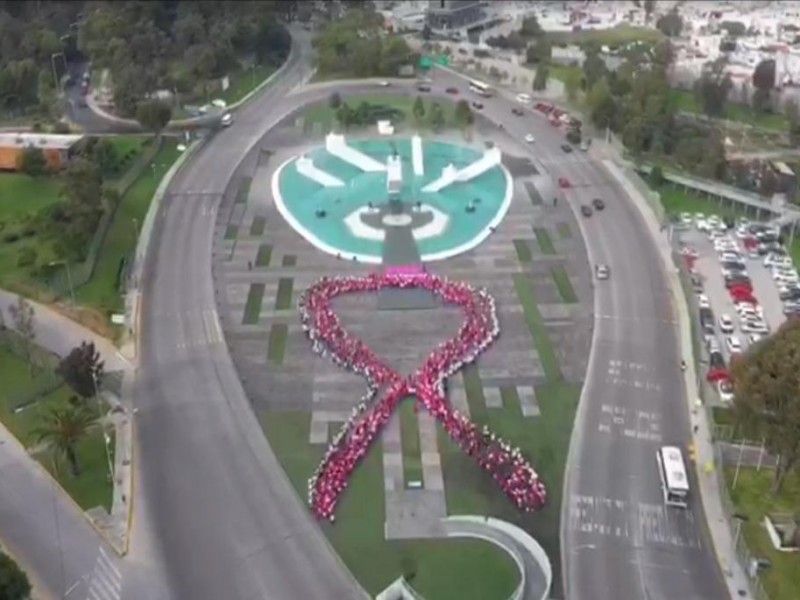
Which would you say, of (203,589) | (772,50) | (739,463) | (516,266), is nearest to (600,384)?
(739,463)

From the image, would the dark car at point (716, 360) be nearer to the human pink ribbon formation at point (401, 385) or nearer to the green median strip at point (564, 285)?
the green median strip at point (564, 285)

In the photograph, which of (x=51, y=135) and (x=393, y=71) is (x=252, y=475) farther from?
(x=393, y=71)

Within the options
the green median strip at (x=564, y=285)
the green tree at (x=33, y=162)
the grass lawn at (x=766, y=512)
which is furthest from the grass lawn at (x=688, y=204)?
the green tree at (x=33, y=162)

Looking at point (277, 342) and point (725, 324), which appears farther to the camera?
point (725, 324)

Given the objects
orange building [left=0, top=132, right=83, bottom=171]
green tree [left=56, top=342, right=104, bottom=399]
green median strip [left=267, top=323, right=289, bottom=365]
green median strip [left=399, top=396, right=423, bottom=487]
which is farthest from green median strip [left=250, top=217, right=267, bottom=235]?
green median strip [left=399, top=396, right=423, bottom=487]

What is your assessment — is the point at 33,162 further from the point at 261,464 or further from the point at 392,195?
the point at 261,464

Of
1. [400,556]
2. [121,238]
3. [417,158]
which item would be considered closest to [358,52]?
[417,158]
